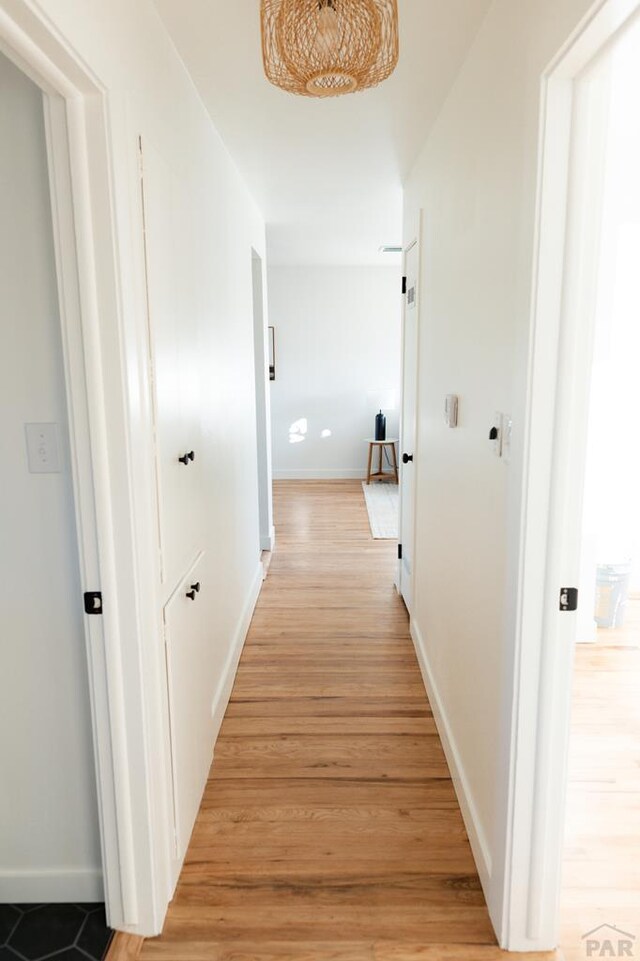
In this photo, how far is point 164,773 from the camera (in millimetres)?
1676

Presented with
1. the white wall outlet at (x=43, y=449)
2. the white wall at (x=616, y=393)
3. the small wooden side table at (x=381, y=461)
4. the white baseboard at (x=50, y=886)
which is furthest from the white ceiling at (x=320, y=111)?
the small wooden side table at (x=381, y=461)

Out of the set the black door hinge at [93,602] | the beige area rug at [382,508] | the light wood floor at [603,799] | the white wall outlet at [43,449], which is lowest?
the light wood floor at [603,799]

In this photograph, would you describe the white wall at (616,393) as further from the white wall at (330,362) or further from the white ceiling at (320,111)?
the white wall at (330,362)

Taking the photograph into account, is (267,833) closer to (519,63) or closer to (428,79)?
(519,63)

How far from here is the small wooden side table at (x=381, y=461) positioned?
7.42 m

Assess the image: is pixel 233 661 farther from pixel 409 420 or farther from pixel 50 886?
pixel 409 420

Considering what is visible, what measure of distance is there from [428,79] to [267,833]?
8.42 ft

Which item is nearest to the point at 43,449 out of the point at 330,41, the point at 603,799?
the point at 330,41

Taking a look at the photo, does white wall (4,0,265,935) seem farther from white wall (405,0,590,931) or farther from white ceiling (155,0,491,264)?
white wall (405,0,590,931)

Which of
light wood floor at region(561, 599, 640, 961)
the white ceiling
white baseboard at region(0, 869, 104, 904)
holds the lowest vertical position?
light wood floor at region(561, 599, 640, 961)

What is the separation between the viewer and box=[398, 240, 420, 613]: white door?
10.9 feet

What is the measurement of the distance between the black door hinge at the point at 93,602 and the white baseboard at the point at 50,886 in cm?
80

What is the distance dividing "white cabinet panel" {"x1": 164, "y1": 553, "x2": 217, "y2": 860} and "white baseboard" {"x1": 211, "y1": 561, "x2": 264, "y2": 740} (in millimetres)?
130

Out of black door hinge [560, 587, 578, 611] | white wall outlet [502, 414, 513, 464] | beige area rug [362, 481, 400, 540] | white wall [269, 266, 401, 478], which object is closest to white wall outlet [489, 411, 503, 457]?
white wall outlet [502, 414, 513, 464]
